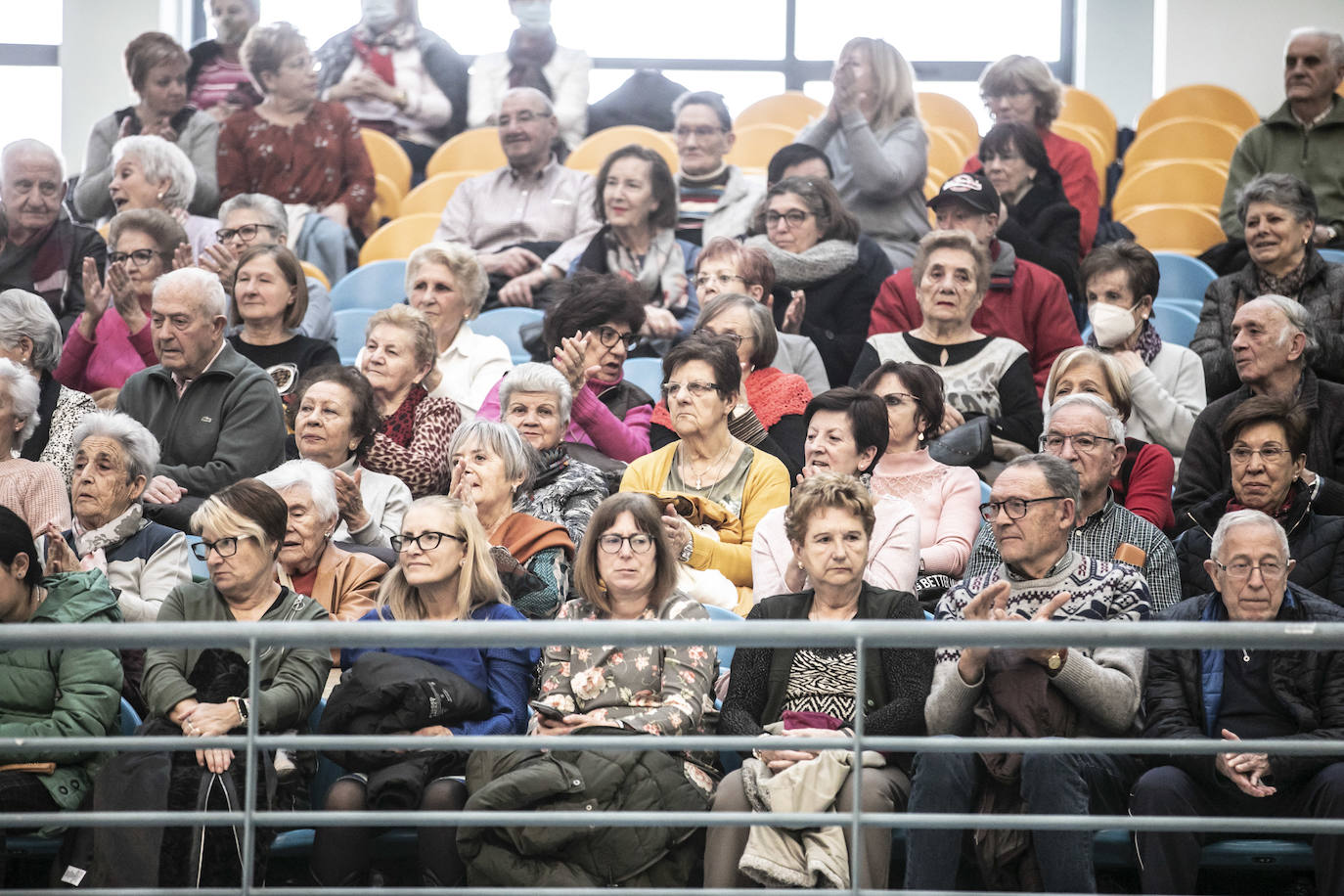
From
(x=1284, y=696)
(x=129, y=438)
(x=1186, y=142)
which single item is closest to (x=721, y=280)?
(x=129, y=438)

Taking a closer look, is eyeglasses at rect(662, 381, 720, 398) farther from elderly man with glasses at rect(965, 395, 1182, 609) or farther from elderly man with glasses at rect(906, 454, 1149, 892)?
elderly man with glasses at rect(906, 454, 1149, 892)

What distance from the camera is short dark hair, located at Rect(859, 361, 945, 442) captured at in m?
4.21

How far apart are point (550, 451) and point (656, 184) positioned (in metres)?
1.55

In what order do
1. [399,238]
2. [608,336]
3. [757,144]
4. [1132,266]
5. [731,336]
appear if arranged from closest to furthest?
[731,336] < [608,336] < [1132,266] < [399,238] < [757,144]

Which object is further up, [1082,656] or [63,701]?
[1082,656]

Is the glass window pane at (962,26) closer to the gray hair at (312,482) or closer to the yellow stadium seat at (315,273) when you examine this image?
the yellow stadium seat at (315,273)

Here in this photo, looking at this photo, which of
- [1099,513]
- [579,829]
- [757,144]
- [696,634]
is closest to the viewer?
[696,634]

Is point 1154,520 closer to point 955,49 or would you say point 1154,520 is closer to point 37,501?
point 37,501

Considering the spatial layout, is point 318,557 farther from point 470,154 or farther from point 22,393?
point 470,154

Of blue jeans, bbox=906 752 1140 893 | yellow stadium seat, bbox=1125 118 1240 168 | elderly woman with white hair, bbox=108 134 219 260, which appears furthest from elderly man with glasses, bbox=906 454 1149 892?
yellow stadium seat, bbox=1125 118 1240 168

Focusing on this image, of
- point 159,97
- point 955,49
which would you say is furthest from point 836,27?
point 159,97

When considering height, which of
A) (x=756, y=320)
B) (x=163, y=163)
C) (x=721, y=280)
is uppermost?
(x=163, y=163)

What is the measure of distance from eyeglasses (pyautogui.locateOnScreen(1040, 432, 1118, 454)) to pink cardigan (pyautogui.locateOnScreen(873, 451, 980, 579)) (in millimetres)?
230

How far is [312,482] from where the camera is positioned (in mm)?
3775
